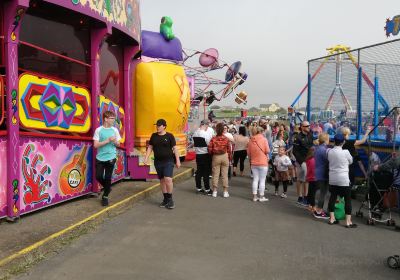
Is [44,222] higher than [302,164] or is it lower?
lower

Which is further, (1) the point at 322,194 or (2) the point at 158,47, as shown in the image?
(2) the point at 158,47

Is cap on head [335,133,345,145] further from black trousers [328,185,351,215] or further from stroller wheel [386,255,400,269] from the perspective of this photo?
stroller wheel [386,255,400,269]

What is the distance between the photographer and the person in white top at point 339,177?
6.65 metres

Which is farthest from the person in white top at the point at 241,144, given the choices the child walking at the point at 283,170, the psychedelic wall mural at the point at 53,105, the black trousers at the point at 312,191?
the psychedelic wall mural at the point at 53,105

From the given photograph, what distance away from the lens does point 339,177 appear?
21.9 feet

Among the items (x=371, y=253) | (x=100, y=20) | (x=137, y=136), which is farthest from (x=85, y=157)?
(x=371, y=253)

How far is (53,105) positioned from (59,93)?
246mm

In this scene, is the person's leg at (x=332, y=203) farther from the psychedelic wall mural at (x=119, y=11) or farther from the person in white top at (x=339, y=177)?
the psychedelic wall mural at (x=119, y=11)

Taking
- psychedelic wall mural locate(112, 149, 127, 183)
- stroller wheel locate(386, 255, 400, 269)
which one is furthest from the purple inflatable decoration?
stroller wheel locate(386, 255, 400, 269)

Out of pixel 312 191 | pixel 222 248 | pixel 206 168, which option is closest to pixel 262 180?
pixel 312 191

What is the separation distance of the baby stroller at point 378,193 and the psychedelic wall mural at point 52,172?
4779mm

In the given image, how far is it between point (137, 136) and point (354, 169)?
512cm

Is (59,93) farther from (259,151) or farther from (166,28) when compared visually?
(166,28)

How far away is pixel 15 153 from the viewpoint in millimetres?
5746
